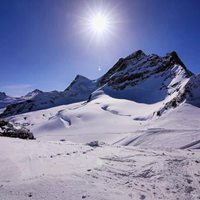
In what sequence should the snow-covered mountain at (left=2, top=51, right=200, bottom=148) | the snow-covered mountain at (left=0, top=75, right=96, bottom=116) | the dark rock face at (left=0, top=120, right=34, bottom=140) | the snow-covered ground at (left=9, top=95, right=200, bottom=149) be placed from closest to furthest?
1. the snow-covered ground at (left=9, top=95, right=200, bottom=149)
2. the snow-covered mountain at (left=2, top=51, right=200, bottom=148)
3. the dark rock face at (left=0, top=120, right=34, bottom=140)
4. the snow-covered mountain at (left=0, top=75, right=96, bottom=116)

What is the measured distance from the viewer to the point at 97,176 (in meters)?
9.94

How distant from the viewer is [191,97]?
34.0m

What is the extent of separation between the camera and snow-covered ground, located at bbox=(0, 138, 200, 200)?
26.3ft

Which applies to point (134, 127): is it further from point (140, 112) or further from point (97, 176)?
point (97, 176)

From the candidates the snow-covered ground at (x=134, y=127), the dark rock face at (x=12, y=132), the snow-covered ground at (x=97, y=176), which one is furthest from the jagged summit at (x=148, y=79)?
the snow-covered ground at (x=97, y=176)

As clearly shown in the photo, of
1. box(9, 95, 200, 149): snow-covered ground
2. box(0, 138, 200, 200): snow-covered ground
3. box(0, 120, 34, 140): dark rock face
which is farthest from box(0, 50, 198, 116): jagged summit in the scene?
box(0, 138, 200, 200): snow-covered ground

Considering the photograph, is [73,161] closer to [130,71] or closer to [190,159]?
[190,159]

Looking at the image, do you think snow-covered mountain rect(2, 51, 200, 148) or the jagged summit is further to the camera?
the jagged summit

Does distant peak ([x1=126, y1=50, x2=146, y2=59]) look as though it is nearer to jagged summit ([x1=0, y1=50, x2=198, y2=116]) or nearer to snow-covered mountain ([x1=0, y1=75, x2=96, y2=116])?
jagged summit ([x1=0, y1=50, x2=198, y2=116])

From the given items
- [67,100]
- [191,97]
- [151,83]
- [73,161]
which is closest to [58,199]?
[73,161]

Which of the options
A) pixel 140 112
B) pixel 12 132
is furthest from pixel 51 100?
pixel 12 132

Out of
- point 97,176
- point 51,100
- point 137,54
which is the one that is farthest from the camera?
point 51,100

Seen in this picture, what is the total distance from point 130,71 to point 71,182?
8478 cm

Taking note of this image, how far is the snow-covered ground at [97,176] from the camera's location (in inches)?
316
